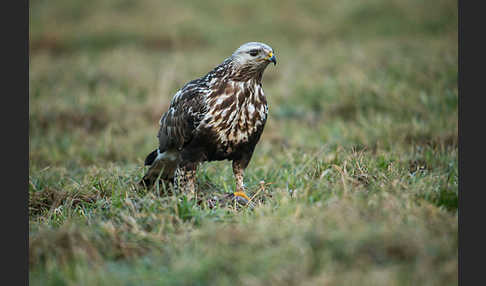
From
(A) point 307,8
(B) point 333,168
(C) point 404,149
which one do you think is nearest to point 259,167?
(B) point 333,168

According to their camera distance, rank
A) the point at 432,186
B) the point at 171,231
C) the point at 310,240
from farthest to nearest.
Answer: the point at 432,186
the point at 171,231
the point at 310,240

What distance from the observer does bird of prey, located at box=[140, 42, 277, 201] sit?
408 cm

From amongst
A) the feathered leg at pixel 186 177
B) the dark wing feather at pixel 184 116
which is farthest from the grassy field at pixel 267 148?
the dark wing feather at pixel 184 116

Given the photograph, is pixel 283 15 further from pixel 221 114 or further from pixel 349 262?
pixel 349 262

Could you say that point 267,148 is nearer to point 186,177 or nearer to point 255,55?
point 186,177

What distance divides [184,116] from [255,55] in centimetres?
86

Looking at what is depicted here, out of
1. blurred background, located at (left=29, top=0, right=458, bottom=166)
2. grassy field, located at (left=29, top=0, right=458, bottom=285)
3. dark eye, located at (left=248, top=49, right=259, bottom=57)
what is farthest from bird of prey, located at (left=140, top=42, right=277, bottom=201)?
blurred background, located at (left=29, top=0, right=458, bottom=166)

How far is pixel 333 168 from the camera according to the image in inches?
168

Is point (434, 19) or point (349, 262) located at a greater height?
point (434, 19)

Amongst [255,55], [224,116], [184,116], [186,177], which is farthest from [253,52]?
[186,177]

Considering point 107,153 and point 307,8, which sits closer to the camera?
point 107,153

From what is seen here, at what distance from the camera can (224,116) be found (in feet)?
13.3

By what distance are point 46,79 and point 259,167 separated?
21.2 ft

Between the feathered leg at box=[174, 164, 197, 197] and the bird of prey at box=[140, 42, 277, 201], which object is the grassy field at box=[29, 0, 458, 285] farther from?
the bird of prey at box=[140, 42, 277, 201]
